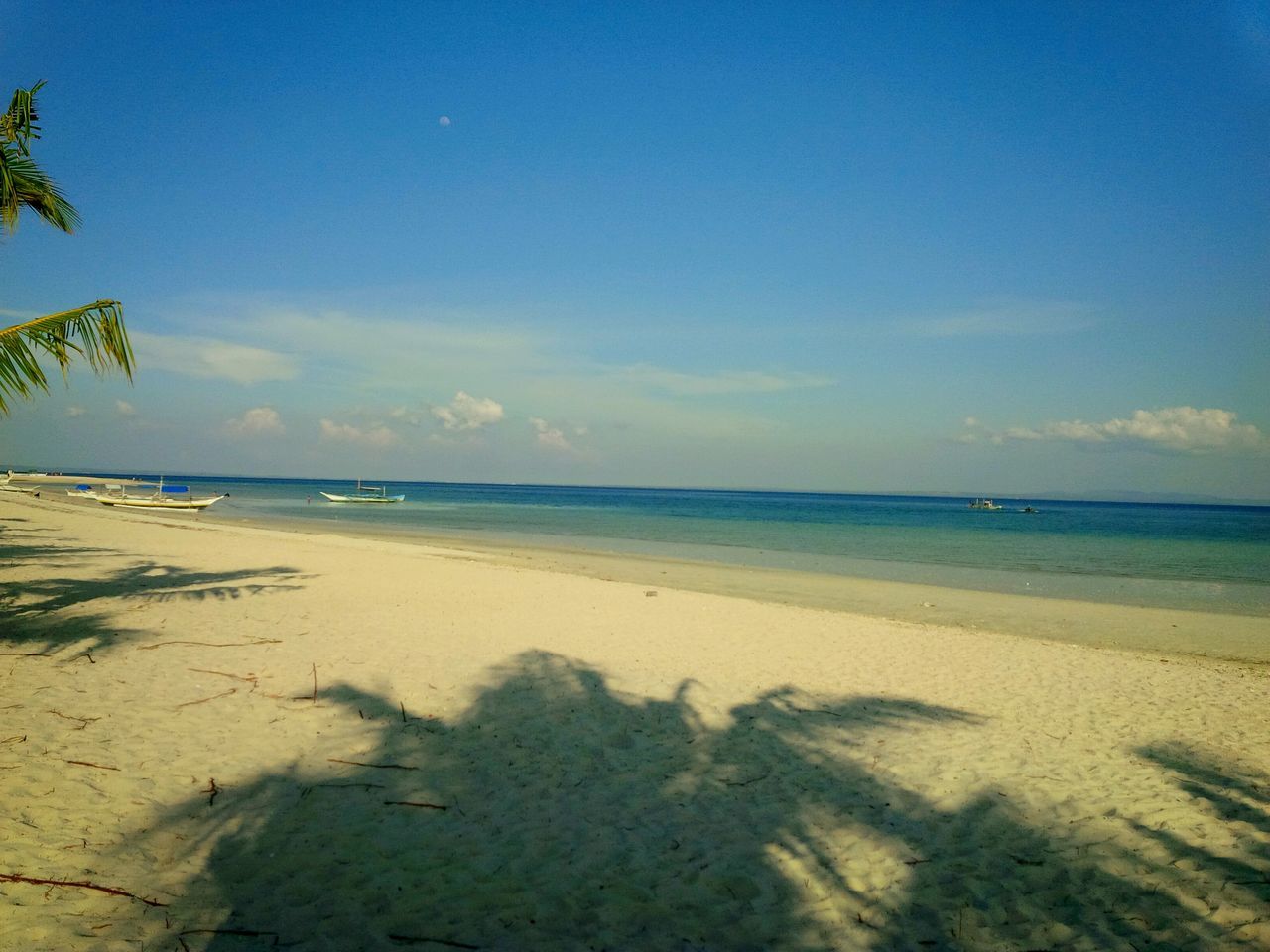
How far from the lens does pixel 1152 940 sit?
12.4 feet

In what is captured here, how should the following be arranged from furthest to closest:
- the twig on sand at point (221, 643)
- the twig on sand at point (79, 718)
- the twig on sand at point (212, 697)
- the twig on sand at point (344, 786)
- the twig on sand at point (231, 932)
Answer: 1. the twig on sand at point (221, 643)
2. the twig on sand at point (212, 697)
3. the twig on sand at point (79, 718)
4. the twig on sand at point (344, 786)
5. the twig on sand at point (231, 932)

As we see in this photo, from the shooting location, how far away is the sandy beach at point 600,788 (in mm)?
3738

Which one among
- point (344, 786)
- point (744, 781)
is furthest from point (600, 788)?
point (344, 786)

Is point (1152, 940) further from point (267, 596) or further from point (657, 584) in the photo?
point (657, 584)

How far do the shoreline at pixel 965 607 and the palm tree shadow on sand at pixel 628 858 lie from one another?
9011 millimetres

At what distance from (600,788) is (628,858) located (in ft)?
3.26

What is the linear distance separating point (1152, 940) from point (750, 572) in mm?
18053

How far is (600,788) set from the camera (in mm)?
5324

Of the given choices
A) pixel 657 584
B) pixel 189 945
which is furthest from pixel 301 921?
pixel 657 584

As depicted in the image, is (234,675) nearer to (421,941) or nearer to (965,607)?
(421,941)

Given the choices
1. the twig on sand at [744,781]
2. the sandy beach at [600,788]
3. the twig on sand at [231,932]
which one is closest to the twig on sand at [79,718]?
the sandy beach at [600,788]

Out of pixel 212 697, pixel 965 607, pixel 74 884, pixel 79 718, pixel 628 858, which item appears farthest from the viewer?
pixel 965 607

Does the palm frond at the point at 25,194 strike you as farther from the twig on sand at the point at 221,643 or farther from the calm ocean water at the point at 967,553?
the calm ocean water at the point at 967,553

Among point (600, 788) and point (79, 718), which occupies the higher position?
point (79, 718)
